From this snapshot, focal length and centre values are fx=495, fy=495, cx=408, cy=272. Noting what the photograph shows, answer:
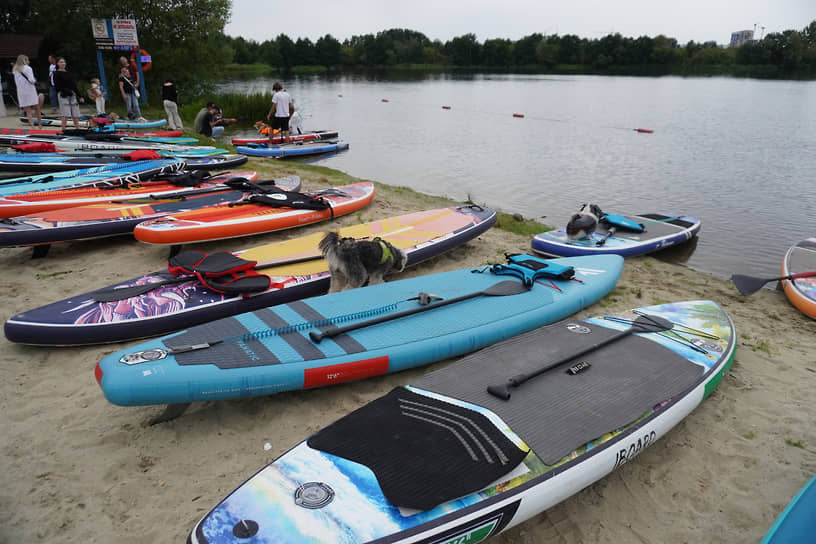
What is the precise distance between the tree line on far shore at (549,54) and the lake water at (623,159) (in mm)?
28351

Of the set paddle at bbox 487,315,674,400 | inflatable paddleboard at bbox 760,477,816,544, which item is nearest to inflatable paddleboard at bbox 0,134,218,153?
paddle at bbox 487,315,674,400

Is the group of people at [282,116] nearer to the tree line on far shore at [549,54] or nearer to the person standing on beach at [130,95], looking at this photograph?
the person standing on beach at [130,95]

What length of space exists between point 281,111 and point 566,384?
37.7ft

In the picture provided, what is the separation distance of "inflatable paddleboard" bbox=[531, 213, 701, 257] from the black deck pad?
376 cm

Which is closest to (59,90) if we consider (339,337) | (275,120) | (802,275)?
(275,120)

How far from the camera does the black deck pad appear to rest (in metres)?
2.07

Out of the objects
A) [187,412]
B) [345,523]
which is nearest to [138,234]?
[187,412]

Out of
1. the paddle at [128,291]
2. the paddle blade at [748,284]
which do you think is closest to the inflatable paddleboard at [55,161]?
the paddle at [128,291]

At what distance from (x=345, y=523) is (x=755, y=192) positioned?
11253mm

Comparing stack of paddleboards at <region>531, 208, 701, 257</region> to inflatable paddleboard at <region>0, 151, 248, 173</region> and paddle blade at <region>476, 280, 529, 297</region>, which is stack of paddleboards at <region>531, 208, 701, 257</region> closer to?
paddle blade at <region>476, 280, 529, 297</region>

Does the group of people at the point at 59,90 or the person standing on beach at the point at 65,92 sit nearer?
the group of people at the point at 59,90

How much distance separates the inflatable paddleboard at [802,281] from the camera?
483 centimetres

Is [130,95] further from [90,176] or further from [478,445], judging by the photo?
[478,445]

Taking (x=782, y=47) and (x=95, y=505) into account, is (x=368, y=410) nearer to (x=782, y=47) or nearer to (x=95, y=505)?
(x=95, y=505)
